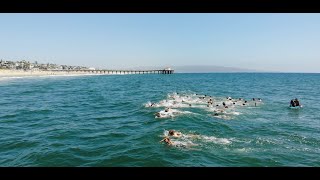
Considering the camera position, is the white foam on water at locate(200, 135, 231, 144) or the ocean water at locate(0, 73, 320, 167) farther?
the white foam on water at locate(200, 135, 231, 144)

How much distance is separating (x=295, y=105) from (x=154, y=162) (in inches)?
1164

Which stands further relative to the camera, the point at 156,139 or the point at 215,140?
the point at 156,139

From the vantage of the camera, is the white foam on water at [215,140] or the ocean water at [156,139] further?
the white foam on water at [215,140]

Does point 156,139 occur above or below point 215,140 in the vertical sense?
below
